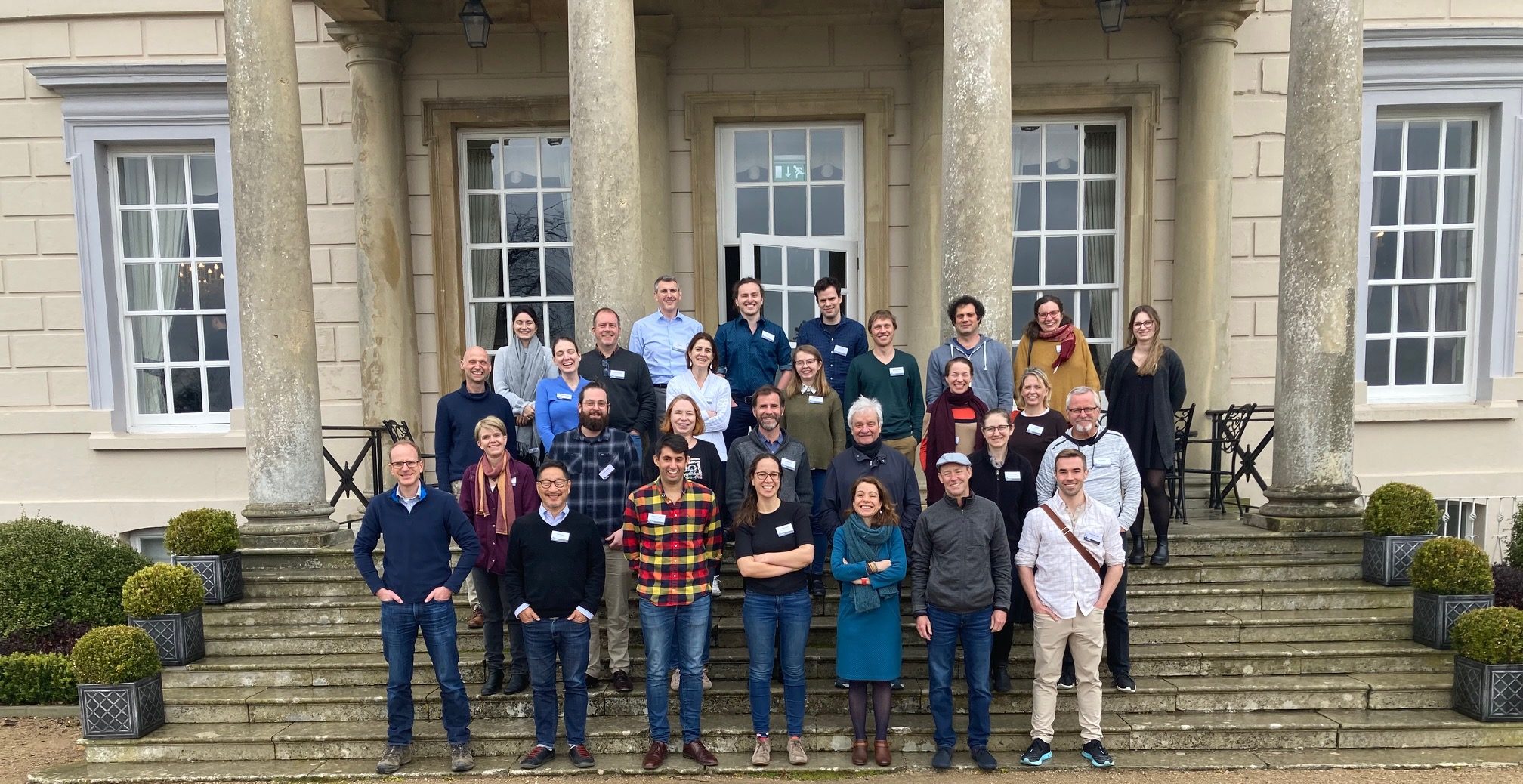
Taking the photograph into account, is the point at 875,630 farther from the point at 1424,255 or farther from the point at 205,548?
the point at 1424,255

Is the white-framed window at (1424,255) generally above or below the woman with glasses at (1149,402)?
above

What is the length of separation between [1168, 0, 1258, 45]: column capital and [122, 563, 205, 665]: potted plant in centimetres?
999

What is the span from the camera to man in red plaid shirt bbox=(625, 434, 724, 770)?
17.1ft

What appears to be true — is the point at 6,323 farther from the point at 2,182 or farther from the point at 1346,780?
the point at 1346,780

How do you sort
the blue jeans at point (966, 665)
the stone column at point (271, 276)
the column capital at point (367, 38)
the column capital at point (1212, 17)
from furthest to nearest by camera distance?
the column capital at point (367, 38), the column capital at point (1212, 17), the stone column at point (271, 276), the blue jeans at point (966, 665)

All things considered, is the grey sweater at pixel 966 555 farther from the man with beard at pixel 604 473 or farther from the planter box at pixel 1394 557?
the planter box at pixel 1394 557

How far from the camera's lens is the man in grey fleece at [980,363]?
20.7 ft

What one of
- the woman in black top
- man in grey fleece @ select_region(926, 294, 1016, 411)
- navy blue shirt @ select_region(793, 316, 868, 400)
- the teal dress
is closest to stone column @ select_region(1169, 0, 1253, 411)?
man in grey fleece @ select_region(926, 294, 1016, 411)

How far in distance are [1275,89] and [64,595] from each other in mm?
12225

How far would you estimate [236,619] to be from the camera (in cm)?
680

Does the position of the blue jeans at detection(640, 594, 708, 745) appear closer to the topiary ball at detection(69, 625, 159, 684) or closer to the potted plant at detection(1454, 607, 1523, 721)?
the topiary ball at detection(69, 625, 159, 684)

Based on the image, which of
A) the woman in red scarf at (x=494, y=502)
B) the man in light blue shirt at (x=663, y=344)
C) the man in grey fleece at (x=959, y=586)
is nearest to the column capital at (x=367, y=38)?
the man in light blue shirt at (x=663, y=344)

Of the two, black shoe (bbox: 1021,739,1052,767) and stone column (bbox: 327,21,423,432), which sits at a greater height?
stone column (bbox: 327,21,423,432)

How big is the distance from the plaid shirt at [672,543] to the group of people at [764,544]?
1 centimetres
